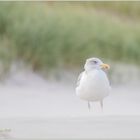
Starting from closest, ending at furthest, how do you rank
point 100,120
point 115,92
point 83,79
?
point 83,79 → point 100,120 → point 115,92

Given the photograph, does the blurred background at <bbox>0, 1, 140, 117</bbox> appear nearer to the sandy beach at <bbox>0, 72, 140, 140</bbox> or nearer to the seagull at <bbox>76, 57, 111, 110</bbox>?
the sandy beach at <bbox>0, 72, 140, 140</bbox>

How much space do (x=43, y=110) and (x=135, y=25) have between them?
17.6 inches

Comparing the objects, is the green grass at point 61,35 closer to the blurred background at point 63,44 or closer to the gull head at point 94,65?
the blurred background at point 63,44

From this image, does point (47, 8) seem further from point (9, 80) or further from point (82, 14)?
point (9, 80)

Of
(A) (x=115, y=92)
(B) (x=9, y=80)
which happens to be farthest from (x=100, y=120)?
(B) (x=9, y=80)

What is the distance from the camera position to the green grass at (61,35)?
5.41 ft

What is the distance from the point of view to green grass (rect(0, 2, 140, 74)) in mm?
1648

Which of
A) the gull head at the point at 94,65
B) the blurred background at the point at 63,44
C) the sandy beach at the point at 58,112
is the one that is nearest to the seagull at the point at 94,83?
the gull head at the point at 94,65

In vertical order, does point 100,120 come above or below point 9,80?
below

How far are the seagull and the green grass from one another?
1.54ft

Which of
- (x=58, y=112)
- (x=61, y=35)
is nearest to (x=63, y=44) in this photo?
(x=61, y=35)

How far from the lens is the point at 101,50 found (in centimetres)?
167

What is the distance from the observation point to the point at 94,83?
115cm

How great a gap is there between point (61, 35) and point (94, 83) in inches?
20.6
